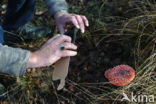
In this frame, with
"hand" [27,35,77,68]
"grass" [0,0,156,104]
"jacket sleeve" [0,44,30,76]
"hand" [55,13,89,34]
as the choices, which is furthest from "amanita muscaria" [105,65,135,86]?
"jacket sleeve" [0,44,30,76]

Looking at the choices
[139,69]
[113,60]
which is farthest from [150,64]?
[113,60]

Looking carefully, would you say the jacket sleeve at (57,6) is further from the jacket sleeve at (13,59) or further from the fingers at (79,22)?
the jacket sleeve at (13,59)

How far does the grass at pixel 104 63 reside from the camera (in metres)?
2.06

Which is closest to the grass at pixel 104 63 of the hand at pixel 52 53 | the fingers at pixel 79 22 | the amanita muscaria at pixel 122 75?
the amanita muscaria at pixel 122 75

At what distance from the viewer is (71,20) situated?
1727mm

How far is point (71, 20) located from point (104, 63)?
25.9 inches

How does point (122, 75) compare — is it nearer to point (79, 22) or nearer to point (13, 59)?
point (79, 22)

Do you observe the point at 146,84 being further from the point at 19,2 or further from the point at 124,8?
the point at 19,2

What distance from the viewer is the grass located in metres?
2.06

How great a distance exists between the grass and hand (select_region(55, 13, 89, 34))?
1.52 feet

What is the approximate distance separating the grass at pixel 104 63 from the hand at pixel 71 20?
46 cm

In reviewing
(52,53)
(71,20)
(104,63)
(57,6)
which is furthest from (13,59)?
(104,63)

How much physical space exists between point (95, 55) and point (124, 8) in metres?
0.47

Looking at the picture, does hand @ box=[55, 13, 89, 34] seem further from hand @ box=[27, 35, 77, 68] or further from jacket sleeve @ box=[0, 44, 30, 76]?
jacket sleeve @ box=[0, 44, 30, 76]
